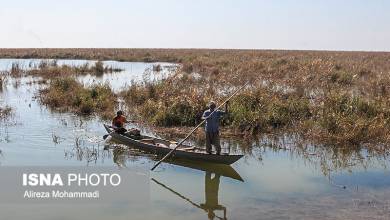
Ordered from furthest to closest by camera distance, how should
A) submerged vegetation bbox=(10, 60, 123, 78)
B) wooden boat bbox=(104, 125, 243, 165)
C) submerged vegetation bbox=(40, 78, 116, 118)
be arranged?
1. submerged vegetation bbox=(10, 60, 123, 78)
2. submerged vegetation bbox=(40, 78, 116, 118)
3. wooden boat bbox=(104, 125, 243, 165)

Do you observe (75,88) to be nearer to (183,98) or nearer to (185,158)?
(183,98)

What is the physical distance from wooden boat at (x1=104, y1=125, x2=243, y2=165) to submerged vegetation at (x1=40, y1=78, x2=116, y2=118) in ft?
17.0

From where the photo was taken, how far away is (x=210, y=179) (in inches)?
517

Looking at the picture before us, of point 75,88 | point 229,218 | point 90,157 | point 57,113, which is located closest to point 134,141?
point 90,157

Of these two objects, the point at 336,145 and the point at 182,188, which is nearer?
the point at 182,188

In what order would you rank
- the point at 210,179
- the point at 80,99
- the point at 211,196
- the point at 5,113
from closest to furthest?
1. the point at 211,196
2. the point at 210,179
3. the point at 5,113
4. the point at 80,99

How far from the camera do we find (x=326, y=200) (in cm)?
1116

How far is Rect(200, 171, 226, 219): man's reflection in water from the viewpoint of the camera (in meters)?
10.7

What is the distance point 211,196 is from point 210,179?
58.1 inches

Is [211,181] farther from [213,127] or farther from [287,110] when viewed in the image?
[287,110]

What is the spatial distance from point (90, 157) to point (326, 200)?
7101 mm

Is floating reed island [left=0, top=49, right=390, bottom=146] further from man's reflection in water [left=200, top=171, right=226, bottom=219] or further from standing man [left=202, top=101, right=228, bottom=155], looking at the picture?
man's reflection in water [left=200, top=171, right=226, bottom=219]

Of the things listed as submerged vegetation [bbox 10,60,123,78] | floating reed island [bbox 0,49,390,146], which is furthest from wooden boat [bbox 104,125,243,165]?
submerged vegetation [bbox 10,60,123,78]

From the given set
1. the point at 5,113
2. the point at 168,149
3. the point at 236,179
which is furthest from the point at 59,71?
the point at 236,179
